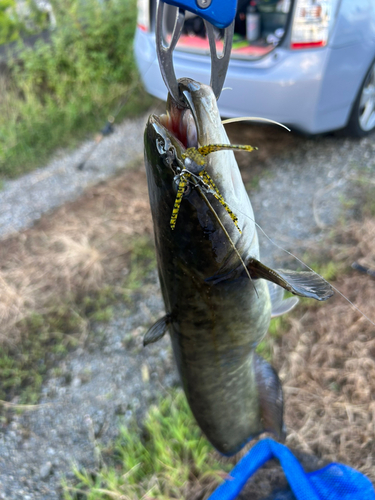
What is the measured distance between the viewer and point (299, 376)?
2199mm

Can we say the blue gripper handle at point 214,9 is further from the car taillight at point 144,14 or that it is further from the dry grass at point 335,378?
the car taillight at point 144,14

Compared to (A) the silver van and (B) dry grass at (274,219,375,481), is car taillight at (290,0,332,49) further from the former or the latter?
(B) dry grass at (274,219,375,481)

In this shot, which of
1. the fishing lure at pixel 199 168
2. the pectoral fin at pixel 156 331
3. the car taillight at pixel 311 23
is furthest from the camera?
the car taillight at pixel 311 23

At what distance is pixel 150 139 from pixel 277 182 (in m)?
2.77

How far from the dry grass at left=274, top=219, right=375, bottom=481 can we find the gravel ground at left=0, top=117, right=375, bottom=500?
2.01 ft

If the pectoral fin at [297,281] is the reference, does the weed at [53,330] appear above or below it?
below

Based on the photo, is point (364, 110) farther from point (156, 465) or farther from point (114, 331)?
point (156, 465)

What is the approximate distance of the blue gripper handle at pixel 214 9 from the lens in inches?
33.5

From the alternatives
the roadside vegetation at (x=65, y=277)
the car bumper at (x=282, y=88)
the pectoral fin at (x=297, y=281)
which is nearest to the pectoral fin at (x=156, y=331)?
the pectoral fin at (x=297, y=281)

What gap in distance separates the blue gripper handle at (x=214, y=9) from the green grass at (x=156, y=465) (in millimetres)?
1854

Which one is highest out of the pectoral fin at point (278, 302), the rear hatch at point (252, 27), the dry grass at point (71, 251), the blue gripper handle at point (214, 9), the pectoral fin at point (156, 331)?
the blue gripper handle at point (214, 9)

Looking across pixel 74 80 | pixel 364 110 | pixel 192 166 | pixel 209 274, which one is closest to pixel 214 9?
pixel 192 166

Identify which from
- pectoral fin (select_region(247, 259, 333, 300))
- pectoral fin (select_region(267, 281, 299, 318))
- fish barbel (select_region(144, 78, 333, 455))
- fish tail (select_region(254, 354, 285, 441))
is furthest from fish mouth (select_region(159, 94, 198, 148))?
fish tail (select_region(254, 354, 285, 441))

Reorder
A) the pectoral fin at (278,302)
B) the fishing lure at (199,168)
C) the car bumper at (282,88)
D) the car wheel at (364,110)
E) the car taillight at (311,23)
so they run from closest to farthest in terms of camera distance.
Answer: the fishing lure at (199,168), the pectoral fin at (278,302), the car taillight at (311,23), the car bumper at (282,88), the car wheel at (364,110)
